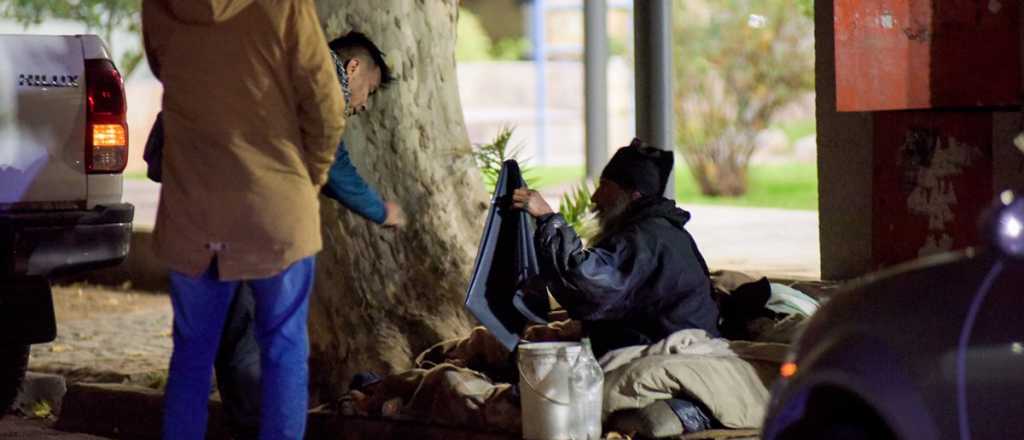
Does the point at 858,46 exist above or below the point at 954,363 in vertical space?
above

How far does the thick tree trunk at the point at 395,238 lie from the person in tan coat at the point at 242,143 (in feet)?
8.02

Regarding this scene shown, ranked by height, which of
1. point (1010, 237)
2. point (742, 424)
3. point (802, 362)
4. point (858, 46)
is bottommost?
point (742, 424)

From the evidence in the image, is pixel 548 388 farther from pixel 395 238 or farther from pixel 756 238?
pixel 756 238

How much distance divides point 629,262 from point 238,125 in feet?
6.23

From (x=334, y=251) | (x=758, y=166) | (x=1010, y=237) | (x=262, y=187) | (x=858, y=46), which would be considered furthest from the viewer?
(x=758, y=166)

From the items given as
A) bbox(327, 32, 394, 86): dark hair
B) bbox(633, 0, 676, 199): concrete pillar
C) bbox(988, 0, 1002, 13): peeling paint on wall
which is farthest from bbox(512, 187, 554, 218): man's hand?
bbox(988, 0, 1002, 13): peeling paint on wall

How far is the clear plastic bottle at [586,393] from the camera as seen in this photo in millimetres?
6230

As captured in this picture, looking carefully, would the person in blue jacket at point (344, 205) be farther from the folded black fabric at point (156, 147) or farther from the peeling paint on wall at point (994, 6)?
the peeling paint on wall at point (994, 6)

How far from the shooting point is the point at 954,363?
13.4 ft

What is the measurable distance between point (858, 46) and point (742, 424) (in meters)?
1.77

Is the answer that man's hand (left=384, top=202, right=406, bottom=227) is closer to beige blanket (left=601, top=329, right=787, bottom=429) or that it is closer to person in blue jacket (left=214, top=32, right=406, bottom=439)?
person in blue jacket (left=214, top=32, right=406, bottom=439)

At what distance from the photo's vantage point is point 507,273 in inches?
273

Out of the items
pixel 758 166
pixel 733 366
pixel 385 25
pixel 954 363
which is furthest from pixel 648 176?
pixel 758 166

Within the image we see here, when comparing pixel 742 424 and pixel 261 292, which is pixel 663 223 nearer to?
pixel 742 424
